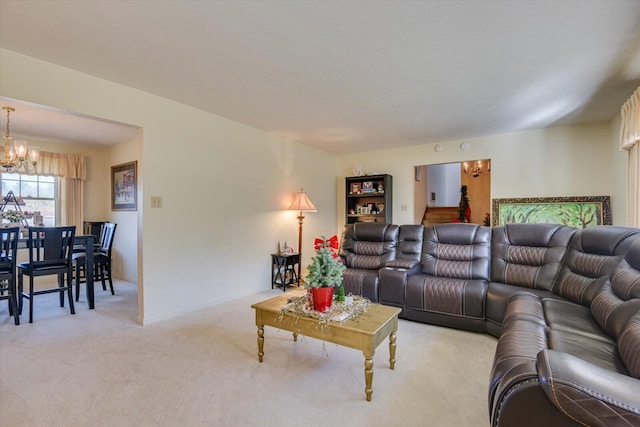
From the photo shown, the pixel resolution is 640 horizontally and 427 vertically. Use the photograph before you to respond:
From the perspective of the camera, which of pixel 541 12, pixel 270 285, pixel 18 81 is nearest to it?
pixel 541 12

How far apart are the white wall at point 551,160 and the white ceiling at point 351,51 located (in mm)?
583

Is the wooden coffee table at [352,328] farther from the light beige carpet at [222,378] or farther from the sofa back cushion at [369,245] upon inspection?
the sofa back cushion at [369,245]

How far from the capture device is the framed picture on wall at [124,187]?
16.3 ft

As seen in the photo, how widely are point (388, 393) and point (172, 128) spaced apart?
3314 millimetres

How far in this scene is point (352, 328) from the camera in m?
1.88

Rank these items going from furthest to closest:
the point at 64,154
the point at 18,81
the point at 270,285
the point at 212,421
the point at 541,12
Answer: the point at 64,154, the point at 270,285, the point at 18,81, the point at 541,12, the point at 212,421

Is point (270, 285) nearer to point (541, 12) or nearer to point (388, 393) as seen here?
point (388, 393)

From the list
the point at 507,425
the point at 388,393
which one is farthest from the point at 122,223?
the point at 507,425

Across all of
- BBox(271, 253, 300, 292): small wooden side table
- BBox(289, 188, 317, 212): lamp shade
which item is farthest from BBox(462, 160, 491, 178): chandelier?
BBox(271, 253, 300, 292): small wooden side table

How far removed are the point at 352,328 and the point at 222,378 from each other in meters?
1.00

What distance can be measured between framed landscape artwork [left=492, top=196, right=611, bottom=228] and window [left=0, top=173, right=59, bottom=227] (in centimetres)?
734

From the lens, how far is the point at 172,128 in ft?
11.2

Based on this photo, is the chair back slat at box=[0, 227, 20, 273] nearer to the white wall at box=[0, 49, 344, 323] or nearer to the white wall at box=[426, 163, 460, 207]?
the white wall at box=[0, 49, 344, 323]

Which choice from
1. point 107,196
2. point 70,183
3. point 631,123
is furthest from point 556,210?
point 70,183
